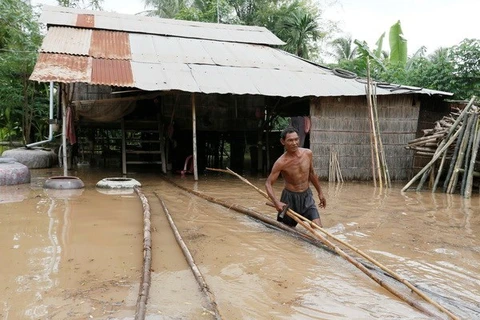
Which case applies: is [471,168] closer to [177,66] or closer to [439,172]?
[439,172]

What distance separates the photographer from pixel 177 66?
8.32m

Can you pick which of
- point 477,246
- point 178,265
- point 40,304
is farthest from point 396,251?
point 40,304

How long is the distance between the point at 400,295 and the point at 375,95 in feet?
21.6

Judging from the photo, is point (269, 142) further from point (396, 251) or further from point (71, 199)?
point (396, 251)

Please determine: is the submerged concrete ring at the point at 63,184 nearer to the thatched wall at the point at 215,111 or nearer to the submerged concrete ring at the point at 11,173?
the submerged concrete ring at the point at 11,173

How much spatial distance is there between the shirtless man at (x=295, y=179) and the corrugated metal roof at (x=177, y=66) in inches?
150

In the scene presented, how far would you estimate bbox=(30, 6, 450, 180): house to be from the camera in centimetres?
767

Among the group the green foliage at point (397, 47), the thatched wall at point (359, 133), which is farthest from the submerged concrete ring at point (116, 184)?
the green foliage at point (397, 47)

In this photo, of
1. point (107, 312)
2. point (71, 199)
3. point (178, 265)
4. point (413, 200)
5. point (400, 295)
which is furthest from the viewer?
point (413, 200)

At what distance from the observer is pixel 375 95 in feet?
27.2

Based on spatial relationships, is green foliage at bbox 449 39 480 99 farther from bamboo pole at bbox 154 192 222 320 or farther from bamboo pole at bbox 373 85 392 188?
bamboo pole at bbox 154 192 222 320

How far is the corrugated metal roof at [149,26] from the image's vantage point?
9.92 metres

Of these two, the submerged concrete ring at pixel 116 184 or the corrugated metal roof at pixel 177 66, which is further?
the corrugated metal roof at pixel 177 66

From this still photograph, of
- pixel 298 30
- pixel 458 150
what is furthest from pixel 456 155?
pixel 298 30
